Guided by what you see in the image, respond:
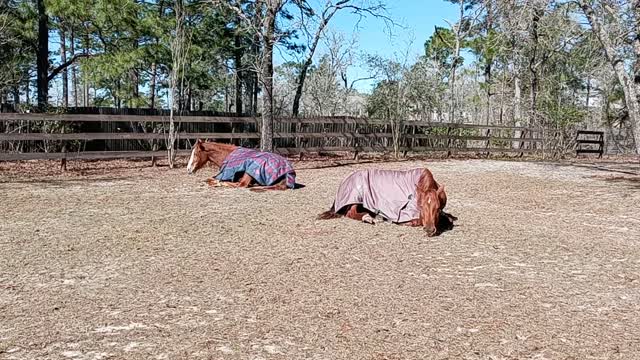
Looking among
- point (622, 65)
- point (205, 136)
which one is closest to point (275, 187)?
point (205, 136)

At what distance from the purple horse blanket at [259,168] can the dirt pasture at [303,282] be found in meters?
1.38

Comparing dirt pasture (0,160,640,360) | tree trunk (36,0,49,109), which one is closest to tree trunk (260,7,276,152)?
dirt pasture (0,160,640,360)

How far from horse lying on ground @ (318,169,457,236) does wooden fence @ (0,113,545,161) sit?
26.0 feet

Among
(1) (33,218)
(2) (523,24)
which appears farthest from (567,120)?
(1) (33,218)

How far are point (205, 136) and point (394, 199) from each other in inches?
342

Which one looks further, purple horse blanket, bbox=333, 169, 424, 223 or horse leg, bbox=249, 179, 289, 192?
horse leg, bbox=249, 179, 289, 192

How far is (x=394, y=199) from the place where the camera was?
662 centimetres

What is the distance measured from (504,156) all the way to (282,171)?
1439cm

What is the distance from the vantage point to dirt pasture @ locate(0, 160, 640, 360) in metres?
3.03

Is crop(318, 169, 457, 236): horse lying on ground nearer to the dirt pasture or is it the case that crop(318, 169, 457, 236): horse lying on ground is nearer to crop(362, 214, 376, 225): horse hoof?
crop(362, 214, 376, 225): horse hoof

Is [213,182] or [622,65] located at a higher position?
[622,65]

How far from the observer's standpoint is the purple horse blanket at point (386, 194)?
21.4 feet

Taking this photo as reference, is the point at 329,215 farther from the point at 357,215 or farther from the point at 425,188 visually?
the point at 425,188

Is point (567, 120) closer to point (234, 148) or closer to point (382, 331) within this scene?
point (234, 148)
